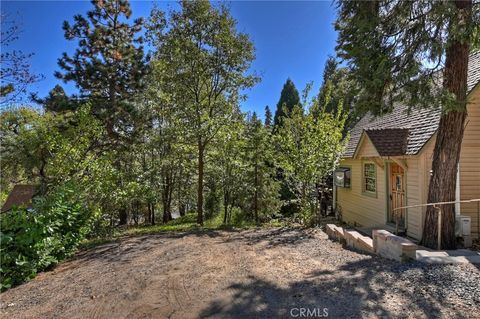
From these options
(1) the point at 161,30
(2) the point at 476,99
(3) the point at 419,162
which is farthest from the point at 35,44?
(2) the point at 476,99

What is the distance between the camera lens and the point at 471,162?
7570 mm

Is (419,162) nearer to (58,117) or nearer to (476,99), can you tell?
(476,99)

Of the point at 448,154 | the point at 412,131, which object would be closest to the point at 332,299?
the point at 448,154

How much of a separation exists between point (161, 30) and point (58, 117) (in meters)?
5.81

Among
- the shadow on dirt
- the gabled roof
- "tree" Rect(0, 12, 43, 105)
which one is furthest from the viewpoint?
the gabled roof

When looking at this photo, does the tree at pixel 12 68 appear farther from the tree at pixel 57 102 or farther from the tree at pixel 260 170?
the tree at pixel 260 170

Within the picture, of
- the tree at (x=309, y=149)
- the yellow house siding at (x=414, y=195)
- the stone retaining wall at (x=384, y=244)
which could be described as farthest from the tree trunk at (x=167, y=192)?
the yellow house siding at (x=414, y=195)

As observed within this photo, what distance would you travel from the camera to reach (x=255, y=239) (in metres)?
7.88

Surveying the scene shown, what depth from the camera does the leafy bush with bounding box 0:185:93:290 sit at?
5007 millimetres

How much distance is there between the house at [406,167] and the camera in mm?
7500

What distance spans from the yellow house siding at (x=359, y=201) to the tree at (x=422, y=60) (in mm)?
3123

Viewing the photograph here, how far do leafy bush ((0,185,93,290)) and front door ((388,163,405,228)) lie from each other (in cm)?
848

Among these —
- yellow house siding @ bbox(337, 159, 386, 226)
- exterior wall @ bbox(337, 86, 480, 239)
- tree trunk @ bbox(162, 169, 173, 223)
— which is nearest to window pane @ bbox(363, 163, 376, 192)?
yellow house siding @ bbox(337, 159, 386, 226)

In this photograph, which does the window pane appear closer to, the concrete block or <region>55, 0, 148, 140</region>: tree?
the concrete block
